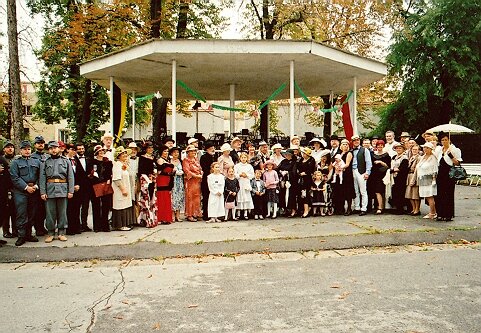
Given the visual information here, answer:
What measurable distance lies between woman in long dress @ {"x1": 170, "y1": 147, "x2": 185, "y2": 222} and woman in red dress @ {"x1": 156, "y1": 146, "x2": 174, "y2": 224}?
25 centimetres

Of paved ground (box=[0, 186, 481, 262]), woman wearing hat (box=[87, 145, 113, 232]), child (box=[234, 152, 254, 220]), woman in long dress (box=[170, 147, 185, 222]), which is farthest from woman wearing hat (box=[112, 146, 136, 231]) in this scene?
child (box=[234, 152, 254, 220])

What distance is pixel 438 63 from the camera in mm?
26469

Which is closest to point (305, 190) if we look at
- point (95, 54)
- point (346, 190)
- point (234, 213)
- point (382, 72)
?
point (346, 190)

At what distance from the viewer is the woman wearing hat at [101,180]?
936cm

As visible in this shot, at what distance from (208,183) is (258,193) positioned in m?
1.26

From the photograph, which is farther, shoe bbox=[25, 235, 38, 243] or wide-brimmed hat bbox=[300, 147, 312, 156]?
wide-brimmed hat bbox=[300, 147, 312, 156]

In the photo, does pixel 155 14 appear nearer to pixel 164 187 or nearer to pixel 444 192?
pixel 164 187

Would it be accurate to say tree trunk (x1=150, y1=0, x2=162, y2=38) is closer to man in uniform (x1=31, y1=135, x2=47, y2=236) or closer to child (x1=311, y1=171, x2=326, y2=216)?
man in uniform (x1=31, y1=135, x2=47, y2=236)

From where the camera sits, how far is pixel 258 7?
2630 cm

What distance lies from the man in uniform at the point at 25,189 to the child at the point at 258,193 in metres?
4.86

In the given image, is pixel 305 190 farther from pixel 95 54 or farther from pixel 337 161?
pixel 95 54

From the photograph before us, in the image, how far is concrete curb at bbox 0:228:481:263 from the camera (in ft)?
24.9

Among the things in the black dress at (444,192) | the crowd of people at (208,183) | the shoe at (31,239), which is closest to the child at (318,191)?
the crowd of people at (208,183)

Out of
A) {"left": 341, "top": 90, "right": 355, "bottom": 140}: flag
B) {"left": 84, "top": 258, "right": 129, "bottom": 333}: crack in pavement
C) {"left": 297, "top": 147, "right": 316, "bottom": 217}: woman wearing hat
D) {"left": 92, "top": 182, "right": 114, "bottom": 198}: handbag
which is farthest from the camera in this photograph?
{"left": 341, "top": 90, "right": 355, "bottom": 140}: flag
